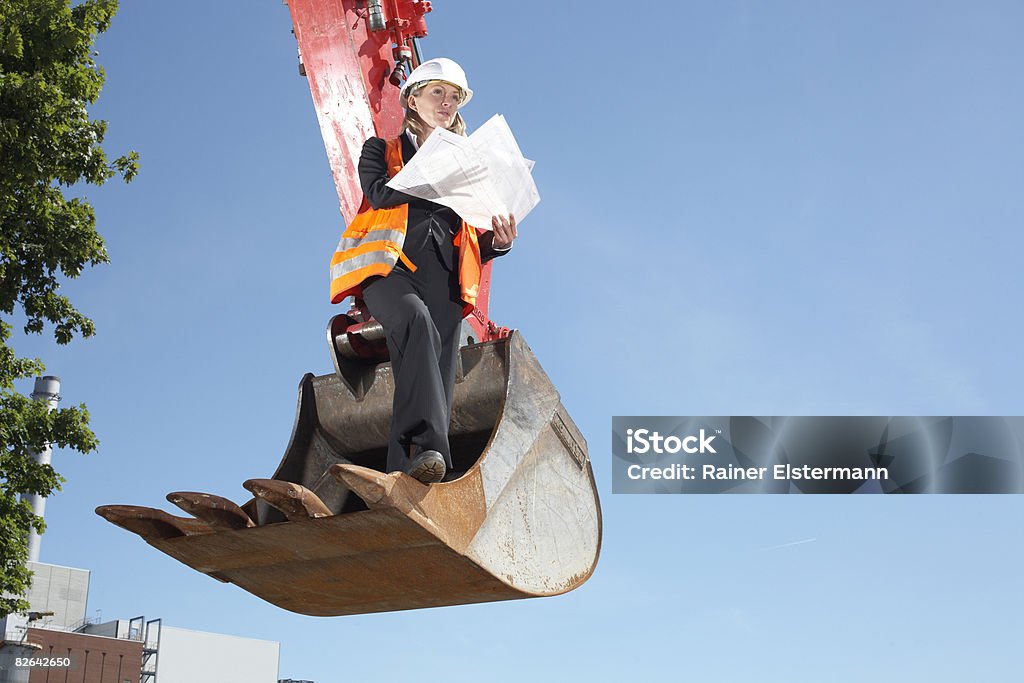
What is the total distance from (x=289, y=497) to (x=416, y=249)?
1339mm

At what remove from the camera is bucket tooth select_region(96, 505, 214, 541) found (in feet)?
16.0

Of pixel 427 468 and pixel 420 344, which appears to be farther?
pixel 420 344

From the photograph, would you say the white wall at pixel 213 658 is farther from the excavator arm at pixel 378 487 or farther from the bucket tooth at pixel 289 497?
the bucket tooth at pixel 289 497

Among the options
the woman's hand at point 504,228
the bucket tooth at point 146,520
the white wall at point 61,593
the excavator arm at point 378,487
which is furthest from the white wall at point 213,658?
the woman's hand at point 504,228

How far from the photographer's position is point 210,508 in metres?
4.79

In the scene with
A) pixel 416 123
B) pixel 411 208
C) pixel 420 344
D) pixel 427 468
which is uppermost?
pixel 416 123

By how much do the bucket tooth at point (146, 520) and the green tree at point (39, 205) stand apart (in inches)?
261

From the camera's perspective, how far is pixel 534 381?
18.0 ft

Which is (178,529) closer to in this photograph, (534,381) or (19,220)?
(534,381)

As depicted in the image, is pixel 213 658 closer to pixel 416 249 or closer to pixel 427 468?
pixel 416 249

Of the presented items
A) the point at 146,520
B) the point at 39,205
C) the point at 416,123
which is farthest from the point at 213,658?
the point at 416,123

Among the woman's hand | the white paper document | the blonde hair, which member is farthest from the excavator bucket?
the blonde hair

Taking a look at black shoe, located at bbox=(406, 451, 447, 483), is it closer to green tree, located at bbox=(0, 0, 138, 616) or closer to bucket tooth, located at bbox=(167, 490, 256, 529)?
bucket tooth, located at bbox=(167, 490, 256, 529)

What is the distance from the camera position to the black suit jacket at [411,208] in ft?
16.7
